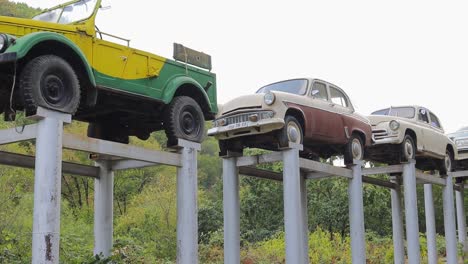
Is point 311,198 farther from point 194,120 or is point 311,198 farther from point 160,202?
point 194,120

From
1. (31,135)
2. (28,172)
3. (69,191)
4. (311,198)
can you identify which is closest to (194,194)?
(31,135)

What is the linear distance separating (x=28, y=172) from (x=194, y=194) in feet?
53.1

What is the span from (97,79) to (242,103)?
10.2 ft

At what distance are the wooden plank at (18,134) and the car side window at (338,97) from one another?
20.8 feet

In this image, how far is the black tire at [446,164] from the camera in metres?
15.6

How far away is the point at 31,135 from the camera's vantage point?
7656 millimetres

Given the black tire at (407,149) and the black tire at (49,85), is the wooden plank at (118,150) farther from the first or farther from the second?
the black tire at (407,149)

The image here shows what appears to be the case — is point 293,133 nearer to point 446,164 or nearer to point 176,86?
point 176,86

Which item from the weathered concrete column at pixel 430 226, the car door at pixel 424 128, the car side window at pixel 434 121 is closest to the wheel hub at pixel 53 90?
the car door at pixel 424 128

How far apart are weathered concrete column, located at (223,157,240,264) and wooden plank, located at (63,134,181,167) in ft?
6.35

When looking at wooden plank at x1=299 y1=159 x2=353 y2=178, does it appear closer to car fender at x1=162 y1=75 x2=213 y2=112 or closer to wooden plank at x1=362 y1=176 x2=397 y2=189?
wooden plank at x1=362 y1=176 x2=397 y2=189

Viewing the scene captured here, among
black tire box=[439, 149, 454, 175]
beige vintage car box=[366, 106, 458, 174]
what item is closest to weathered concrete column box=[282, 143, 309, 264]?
beige vintage car box=[366, 106, 458, 174]

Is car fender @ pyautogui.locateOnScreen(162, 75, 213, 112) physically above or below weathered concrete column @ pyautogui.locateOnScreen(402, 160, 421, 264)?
above

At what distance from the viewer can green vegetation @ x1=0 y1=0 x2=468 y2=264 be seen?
2069 centimetres
